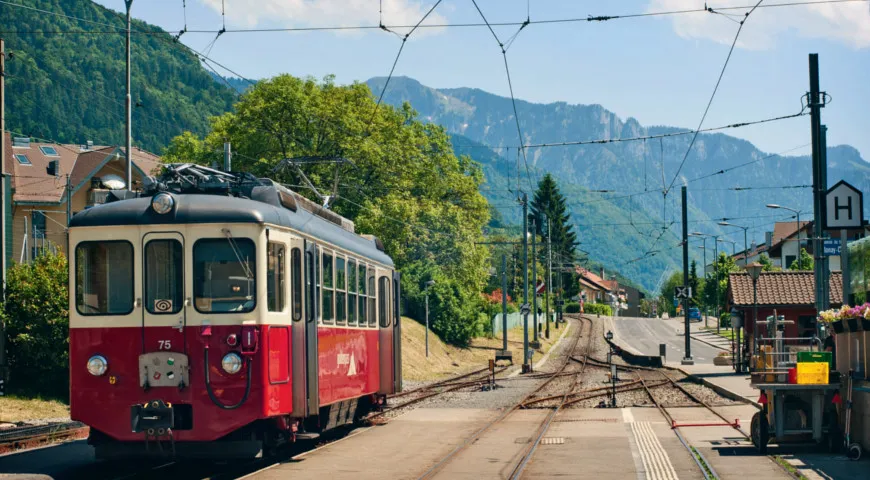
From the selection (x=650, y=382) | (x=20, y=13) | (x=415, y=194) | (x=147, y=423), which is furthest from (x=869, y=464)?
(x=20, y=13)

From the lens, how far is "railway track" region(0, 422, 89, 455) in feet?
52.5

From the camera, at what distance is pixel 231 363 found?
12.2 m

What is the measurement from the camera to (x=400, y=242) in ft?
179

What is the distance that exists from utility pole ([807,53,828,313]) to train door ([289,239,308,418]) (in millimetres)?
10736

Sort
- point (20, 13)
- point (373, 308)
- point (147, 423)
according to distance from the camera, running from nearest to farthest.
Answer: point (147, 423) < point (373, 308) < point (20, 13)

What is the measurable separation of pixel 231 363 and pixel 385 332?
25.0 ft

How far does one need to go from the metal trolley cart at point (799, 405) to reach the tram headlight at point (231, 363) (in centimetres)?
741

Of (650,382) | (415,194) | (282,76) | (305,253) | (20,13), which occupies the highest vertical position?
(20,13)

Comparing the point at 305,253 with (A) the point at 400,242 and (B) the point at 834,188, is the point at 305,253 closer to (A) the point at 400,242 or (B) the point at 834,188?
(B) the point at 834,188

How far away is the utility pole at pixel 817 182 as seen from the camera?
20.6 m

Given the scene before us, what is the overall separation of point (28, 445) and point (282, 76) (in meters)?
37.1

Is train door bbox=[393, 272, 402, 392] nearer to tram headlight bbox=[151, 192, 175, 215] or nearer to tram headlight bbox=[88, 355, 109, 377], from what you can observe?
tram headlight bbox=[151, 192, 175, 215]

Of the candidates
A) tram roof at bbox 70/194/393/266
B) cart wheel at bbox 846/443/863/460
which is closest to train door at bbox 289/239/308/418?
tram roof at bbox 70/194/393/266

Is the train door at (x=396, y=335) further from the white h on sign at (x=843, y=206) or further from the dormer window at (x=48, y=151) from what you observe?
the dormer window at (x=48, y=151)
